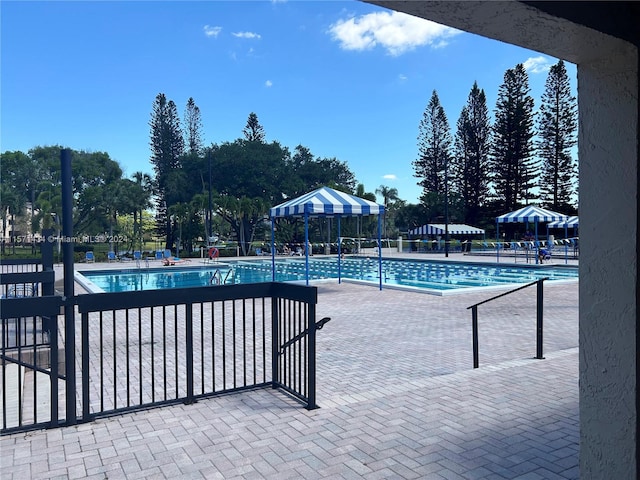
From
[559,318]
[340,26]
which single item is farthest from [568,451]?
[340,26]

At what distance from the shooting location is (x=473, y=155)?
47.4 metres

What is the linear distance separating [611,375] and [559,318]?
7.29 m

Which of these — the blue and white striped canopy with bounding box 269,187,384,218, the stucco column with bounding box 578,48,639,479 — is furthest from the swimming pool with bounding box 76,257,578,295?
the stucco column with bounding box 578,48,639,479

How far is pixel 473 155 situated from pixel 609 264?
4816cm

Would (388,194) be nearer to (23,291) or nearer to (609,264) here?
(23,291)

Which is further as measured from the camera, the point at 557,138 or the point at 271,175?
the point at 271,175

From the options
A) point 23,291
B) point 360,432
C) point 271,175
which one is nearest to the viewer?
point 360,432

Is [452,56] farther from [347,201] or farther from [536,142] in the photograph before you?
[536,142]

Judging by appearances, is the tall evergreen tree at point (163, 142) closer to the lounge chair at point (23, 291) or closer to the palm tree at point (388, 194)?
the palm tree at point (388, 194)

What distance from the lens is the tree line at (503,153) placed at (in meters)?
41.6

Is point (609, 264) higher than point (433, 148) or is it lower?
lower

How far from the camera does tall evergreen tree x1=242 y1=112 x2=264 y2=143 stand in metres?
49.8

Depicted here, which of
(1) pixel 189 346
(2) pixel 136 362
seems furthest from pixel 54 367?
(2) pixel 136 362

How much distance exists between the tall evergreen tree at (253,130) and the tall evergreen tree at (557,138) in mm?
26693
